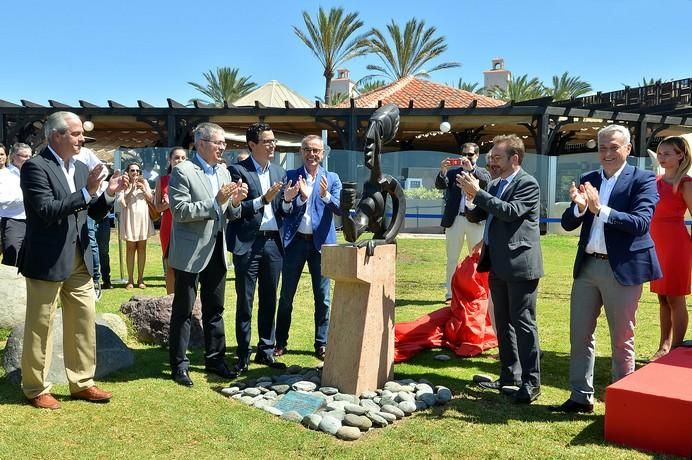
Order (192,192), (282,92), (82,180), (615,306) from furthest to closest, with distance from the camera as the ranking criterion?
(282,92) → (192,192) → (82,180) → (615,306)

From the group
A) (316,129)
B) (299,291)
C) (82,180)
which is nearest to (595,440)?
(82,180)

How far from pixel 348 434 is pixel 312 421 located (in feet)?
0.99

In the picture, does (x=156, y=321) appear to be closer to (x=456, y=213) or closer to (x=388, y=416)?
(x=388, y=416)

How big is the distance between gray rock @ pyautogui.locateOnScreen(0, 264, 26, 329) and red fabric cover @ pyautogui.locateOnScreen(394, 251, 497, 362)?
3.86 m

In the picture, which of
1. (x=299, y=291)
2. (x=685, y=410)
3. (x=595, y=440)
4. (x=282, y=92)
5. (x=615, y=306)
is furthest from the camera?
(x=282, y=92)

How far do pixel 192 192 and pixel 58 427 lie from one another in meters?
1.84

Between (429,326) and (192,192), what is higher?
(192,192)

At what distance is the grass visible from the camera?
12.0ft

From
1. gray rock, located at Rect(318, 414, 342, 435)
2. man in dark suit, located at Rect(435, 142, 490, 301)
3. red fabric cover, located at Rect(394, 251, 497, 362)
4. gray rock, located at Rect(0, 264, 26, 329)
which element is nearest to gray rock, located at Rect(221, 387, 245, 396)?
gray rock, located at Rect(318, 414, 342, 435)

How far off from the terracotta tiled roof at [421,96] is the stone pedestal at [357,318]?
18.2m

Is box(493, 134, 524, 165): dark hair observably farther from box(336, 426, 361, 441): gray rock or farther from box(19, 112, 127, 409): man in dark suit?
box(19, 112, 127, 409): man in dark suit

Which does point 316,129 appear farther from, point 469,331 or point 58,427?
point 58,427

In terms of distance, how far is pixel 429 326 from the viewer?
6219 millimetres

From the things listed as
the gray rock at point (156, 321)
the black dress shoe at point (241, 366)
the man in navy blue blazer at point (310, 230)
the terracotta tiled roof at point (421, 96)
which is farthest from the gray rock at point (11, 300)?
the terracotta tiled roof at point (421, 96)
